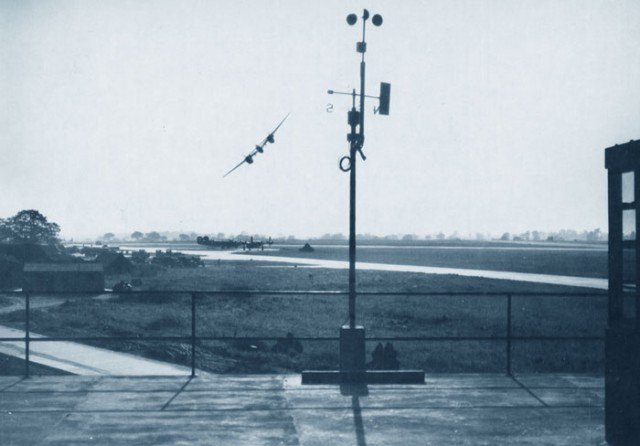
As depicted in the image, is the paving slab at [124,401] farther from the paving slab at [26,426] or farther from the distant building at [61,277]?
the distant building at [61,277]

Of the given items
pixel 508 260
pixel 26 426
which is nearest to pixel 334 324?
pixel 26 426

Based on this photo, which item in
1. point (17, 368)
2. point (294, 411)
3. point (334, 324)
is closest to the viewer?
point (294, 411)

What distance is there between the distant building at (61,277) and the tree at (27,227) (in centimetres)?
8039

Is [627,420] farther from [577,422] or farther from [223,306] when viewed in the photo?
[223,306]

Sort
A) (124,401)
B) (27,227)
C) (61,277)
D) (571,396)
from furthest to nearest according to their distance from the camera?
(27,227) → (61,277) → (571,396) → (124,401)

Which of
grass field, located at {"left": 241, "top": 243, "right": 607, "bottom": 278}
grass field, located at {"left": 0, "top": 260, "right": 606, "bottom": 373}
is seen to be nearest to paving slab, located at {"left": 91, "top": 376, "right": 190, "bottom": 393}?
grass field, located at {"left": 0, "top": 260, "right": 606, "bottom": 373}

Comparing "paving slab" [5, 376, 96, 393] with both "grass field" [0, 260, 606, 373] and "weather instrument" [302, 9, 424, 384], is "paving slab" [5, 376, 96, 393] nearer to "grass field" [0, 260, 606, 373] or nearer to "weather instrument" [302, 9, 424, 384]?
"weather instrument" [302, 9, 424, 384]

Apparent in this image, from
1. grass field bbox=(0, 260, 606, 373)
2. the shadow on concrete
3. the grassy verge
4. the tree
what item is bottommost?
grass field bbox=(0, 260, 606, 373)

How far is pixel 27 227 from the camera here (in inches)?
4670

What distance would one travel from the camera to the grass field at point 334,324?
2056 centimetres

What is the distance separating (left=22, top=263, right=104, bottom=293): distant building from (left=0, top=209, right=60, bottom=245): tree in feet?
264

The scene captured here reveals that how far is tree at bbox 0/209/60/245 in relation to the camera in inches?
4530

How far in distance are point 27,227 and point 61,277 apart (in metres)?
88.7

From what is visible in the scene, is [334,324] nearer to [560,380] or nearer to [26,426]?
[560,380]
